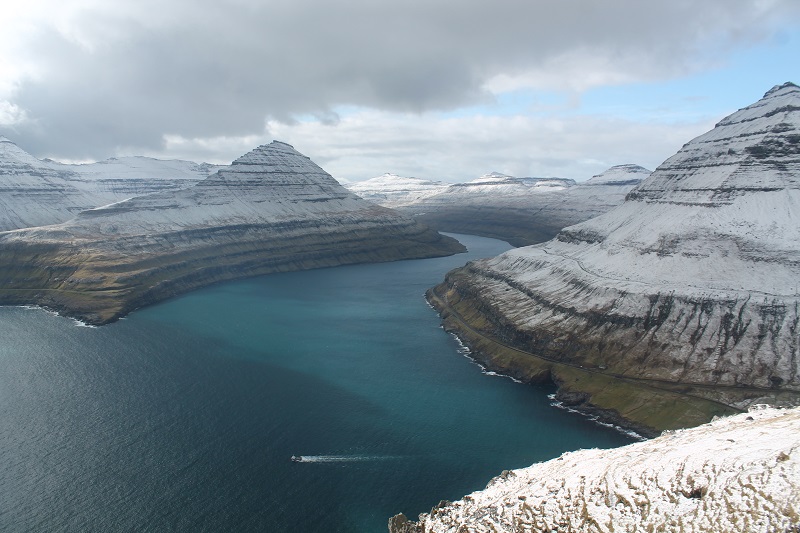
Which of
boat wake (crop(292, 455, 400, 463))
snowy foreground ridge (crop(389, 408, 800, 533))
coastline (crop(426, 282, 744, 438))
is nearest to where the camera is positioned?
snowy foreground ridge (crop(389, 408, 800, 533))

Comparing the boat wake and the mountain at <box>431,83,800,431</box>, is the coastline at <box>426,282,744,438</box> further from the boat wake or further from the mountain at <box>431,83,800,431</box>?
the boat wake

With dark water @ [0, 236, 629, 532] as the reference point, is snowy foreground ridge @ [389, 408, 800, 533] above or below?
above

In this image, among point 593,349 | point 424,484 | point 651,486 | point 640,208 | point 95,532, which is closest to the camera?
point 651,486

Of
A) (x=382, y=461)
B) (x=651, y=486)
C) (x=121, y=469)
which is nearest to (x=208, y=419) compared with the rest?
(x=121, y=469)

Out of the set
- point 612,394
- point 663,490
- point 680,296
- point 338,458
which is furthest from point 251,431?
point 680,296

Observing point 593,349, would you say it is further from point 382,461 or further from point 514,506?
point 514,506

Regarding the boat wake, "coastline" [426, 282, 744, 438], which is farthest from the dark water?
"coastline" [426, 282, 744, 438]

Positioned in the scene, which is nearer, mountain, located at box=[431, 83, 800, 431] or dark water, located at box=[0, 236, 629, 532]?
dark water, located at box=[0, 236, 629, 532]
